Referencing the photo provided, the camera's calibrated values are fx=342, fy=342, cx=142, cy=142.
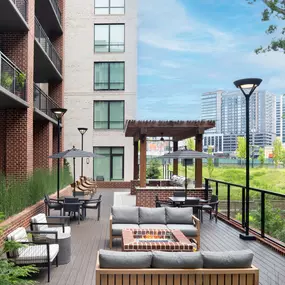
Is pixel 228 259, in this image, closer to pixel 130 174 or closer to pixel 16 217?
pixel 16 217

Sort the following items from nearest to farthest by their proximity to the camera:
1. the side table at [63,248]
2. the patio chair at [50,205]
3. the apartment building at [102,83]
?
the side table at [63,248]
the patio chair at [50,205]
the apartment building at [102,83]

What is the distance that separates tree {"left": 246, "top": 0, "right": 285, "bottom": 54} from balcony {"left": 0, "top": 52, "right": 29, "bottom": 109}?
1163cm

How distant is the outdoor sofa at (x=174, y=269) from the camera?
4.45m

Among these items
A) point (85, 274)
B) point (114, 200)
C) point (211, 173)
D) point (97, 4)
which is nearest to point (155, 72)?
point (211, 173)

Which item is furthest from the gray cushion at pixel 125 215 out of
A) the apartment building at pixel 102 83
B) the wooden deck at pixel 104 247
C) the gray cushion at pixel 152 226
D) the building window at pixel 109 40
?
the building window at pixel 109 40

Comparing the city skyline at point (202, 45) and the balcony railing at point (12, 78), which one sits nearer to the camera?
the balcony railing at point (12, 78)

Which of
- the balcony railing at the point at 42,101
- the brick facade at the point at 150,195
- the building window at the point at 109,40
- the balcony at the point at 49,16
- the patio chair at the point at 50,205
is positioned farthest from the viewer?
the building window at the point at 109,40

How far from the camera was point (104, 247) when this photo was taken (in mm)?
8141

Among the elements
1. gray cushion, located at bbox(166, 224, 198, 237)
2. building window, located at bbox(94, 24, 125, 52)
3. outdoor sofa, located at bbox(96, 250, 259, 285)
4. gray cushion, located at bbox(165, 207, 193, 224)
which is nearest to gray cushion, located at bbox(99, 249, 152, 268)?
outdoor sofa, located at bbox(96, 250, 259, 285)

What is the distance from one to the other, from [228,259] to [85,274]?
2855 millimetres

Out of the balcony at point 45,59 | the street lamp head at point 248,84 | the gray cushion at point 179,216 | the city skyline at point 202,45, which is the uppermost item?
the city skyline at point 202,45

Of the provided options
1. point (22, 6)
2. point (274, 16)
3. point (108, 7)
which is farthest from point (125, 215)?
point (108, 7)

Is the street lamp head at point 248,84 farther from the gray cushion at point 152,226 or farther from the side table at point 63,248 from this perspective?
the side table at point 63,248

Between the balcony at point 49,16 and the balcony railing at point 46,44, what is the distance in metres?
1.09
